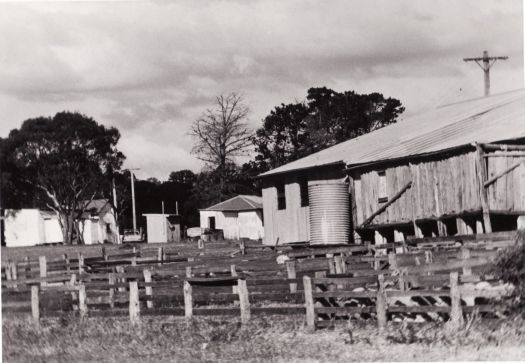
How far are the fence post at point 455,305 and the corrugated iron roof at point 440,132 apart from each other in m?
12.3

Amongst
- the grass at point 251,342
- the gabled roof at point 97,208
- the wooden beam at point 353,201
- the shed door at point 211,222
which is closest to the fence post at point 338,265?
the grass at point 251,342

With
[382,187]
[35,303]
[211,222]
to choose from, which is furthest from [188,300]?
[211,222]

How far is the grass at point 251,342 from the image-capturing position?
12.0m

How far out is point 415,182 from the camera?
89.7ft

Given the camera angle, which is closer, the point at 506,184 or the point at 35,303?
the point at 35,303

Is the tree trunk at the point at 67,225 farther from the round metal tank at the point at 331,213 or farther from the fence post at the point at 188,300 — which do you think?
the fence post at the point at 188,300

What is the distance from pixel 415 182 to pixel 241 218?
3957cm

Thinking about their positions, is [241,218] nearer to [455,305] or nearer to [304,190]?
[304,190]

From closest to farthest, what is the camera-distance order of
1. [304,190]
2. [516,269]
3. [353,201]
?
[516,269]
[353,201]
[304,190]

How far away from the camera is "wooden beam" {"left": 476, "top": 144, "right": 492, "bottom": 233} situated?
24.2 m

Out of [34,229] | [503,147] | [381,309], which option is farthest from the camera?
[34,229]

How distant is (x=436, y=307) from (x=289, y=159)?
194 ft

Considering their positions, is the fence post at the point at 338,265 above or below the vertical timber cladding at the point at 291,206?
below

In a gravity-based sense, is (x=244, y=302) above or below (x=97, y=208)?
below
